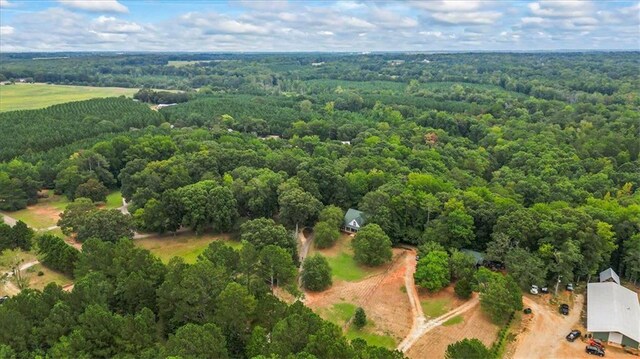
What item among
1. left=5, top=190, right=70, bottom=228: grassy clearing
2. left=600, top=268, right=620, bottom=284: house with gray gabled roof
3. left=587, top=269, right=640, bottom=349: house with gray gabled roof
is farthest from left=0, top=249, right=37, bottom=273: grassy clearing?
left=600, top=268, right=620, bottom=284: house with gray gabled roof

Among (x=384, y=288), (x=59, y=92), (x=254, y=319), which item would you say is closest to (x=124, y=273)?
(x=254, y=319)

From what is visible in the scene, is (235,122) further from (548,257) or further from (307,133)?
(548,257)

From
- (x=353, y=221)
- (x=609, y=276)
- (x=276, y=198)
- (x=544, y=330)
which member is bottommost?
(x=544, y=330)

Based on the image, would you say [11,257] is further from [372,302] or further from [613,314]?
[613,314]

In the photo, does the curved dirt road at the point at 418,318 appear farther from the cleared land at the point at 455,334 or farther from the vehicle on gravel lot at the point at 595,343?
the vehicle on gravel lot at the point at 595,343

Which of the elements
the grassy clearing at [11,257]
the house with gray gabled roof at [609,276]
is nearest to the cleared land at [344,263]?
the house with gray gabled roof at [609,276]

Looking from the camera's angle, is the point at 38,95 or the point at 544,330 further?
the point at 38,95

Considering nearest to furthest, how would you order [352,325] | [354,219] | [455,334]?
[455,334] < [352,325] < [354,219]

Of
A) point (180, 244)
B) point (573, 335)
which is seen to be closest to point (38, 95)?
point (180, 244)
